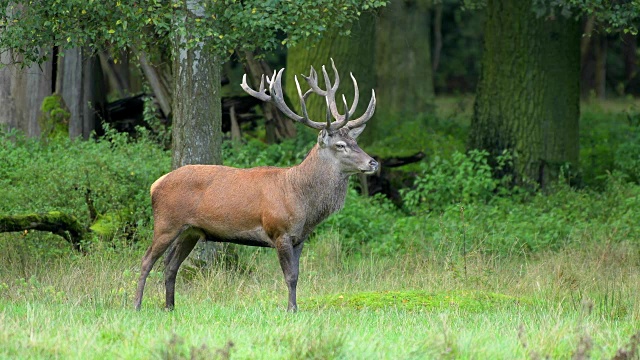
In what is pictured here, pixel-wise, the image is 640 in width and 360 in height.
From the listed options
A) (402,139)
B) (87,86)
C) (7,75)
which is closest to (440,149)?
(402,139)

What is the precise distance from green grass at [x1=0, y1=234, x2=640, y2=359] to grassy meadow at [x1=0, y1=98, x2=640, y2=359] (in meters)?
0.02

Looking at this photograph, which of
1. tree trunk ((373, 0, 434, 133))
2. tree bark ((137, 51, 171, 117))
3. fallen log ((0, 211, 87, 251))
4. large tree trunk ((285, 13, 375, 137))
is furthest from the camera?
tree trunk ((373, 0, 434, 133))

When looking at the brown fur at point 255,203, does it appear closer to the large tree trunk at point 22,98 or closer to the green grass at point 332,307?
the green grass at point 332,307

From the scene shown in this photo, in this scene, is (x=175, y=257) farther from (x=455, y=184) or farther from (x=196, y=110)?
(x=455, y=184)

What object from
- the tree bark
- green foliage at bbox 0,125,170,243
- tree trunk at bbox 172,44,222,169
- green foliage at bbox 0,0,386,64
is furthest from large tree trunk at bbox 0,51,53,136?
tree trunk at bbox 172,44,222,169

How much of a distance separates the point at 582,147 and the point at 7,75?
9909 millimetres

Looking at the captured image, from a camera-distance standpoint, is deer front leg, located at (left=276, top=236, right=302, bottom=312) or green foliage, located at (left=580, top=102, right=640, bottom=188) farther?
green foliage, located at (left=580, top=102, right=640, bottom=188)

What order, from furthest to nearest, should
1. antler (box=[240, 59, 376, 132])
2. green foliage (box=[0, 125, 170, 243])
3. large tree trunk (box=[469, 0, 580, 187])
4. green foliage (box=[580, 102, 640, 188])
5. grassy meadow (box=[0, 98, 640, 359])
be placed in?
green foliage (box=[580, 102, 640, 188]) → large tree trunk (box=[469, 0, 580, 187]) → green foliage (box=[0, 125, 170, 243]) → antler (box=[240, 59, 376, 132]) → grassy meadow (box=[0, 98, 640, 359])

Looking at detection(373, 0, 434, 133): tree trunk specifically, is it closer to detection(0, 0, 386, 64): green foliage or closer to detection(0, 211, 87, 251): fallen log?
detection(0, 211, 87, 251): fallen log

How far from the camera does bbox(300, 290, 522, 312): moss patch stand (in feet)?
Answer: 33.2

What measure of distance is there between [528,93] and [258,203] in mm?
7828

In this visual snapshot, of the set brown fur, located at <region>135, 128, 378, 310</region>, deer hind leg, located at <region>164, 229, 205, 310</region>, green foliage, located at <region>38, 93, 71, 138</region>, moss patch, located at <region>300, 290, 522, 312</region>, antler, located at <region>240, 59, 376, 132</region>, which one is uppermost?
antler, located at <region>240, 59, 376, 132</region>

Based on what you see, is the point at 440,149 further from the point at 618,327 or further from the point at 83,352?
the point at 83,352

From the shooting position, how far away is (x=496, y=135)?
17.0 meters
